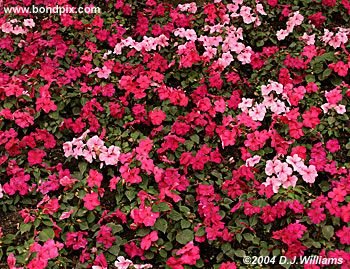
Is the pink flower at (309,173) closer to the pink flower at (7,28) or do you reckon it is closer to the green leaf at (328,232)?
the green leaf at (328,232)

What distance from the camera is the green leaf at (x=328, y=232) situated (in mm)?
3711

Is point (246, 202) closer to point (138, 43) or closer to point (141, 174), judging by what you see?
point (141, 174)

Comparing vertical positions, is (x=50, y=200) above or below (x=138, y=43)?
below

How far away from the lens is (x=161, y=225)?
382 centimetres

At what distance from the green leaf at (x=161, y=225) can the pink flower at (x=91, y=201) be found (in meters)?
0.44

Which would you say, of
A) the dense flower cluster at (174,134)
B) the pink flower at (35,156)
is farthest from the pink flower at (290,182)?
the pink flower at (35,156)

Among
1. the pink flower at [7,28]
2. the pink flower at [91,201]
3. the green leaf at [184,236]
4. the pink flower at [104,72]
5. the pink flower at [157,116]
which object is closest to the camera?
the green leaf at [184,236]

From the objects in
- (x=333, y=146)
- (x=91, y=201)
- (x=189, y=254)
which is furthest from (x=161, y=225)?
(x=333, y=146)

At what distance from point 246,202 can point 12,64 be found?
8.42ft

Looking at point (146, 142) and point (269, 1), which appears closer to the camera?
point (146, 142)

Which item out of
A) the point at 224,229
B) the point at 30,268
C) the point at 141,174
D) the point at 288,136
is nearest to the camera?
the point at 30,268

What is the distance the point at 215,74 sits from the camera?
4.92m

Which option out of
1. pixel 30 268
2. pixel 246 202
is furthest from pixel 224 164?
pixel 30 268

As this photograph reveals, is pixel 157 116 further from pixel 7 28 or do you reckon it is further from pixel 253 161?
pixel 7 28
